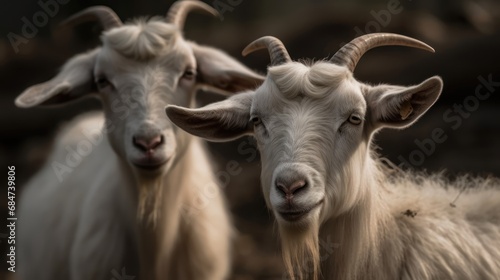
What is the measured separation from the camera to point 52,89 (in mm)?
6582

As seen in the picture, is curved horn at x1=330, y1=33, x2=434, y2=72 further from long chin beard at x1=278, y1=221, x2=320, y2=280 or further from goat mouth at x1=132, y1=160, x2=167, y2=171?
goat mouth at x1=132, y1=160, x2=167, y2=171

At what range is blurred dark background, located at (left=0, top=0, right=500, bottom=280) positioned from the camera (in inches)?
476

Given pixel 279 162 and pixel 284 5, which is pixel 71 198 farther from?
pixel 284 5

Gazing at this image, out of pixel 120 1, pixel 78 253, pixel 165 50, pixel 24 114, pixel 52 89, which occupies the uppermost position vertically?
pixel 165 50

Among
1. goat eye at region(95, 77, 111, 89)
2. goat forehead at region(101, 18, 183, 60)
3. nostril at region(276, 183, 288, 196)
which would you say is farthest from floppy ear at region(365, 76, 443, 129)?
goat eye at region(95, 77, 111, 89)

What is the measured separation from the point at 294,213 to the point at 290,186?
16cm

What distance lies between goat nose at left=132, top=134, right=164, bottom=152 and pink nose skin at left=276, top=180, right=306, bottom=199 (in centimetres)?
178

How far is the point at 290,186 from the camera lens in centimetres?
430

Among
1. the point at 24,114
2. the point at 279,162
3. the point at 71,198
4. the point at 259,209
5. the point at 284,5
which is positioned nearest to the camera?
the point at 279,162

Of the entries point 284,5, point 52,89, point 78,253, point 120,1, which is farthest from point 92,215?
point 284,5

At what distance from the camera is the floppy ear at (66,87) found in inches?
258

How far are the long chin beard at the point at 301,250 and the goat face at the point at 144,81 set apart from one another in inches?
60.6

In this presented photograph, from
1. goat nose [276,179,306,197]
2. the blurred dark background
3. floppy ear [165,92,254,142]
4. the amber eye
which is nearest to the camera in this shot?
goat nose [276,179,306,197]

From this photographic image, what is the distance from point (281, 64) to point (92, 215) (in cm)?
242
